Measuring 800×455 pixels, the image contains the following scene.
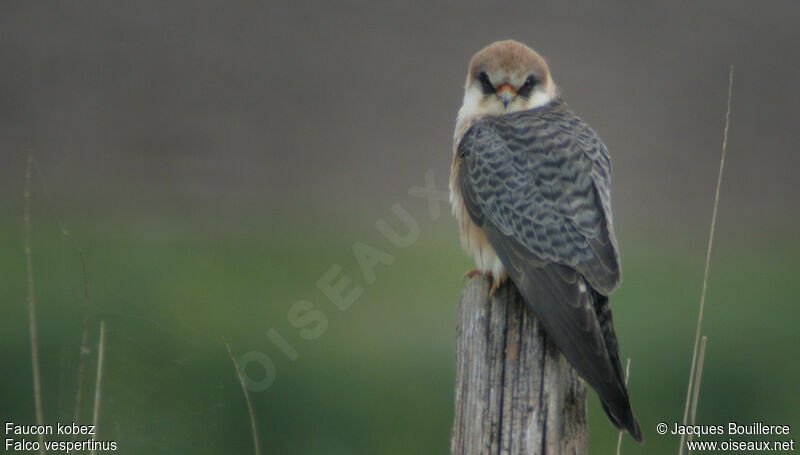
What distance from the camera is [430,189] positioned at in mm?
7262

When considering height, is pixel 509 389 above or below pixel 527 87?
below

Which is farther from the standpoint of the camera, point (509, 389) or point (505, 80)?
point (505, 80)

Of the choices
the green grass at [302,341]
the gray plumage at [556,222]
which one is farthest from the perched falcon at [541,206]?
the green grass at [302,341]

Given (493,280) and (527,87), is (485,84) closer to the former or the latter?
(527,87)

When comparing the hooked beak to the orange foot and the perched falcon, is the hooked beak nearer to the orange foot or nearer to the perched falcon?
Result: the perched falcon

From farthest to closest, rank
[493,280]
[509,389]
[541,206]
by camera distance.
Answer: [541,206]
[493,280]
[509,389]

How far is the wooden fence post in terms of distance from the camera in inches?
94.1

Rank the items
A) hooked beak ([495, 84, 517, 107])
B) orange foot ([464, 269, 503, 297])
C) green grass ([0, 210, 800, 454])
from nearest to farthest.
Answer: orange foot ([464, 269, 503, 297]), hooked beak ([495, 84, 517, 107]), green grass ([0, 210, 800, 454])

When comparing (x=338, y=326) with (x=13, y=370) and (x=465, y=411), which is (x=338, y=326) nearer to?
(x=13, y=370)

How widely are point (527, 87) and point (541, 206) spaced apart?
0.74 m

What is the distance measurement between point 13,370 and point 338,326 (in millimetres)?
1623

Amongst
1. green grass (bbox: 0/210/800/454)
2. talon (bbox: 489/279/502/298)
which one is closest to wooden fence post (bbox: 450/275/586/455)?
talon (bbox: 489/279/502/298)

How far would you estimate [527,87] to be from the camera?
3.58m

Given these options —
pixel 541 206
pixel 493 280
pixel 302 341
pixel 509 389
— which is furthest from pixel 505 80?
pixel 302 341
